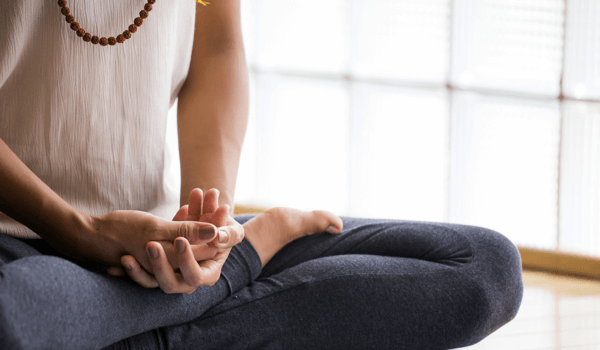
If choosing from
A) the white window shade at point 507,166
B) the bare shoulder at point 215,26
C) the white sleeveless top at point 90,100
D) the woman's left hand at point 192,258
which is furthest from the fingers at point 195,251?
the white window shade at point 507,166

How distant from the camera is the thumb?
82cm

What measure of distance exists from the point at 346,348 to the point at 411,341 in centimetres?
10

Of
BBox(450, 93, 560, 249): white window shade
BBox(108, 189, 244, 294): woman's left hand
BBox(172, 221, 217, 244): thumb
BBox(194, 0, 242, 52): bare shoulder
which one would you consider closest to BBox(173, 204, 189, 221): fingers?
BBox(108, 189, 244, 294): woman's left hand

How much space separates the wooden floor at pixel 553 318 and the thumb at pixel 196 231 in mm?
851

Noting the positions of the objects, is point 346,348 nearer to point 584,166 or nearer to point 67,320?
point 67,320

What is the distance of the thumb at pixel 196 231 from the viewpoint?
32.3 inches

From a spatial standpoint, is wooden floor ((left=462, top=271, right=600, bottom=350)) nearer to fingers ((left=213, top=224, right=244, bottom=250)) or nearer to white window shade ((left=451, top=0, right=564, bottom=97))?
white window shade ((left=451, top=0, right=564, bottom=97))

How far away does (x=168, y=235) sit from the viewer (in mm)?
830

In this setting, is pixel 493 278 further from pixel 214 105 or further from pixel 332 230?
pixel 214 105

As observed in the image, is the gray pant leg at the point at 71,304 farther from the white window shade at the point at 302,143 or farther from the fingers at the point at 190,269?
the white window shade at the point at 302,143

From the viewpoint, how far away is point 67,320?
741mm

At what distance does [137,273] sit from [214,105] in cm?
41

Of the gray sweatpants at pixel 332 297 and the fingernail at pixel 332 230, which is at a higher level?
the fingernail at pixel 332 230

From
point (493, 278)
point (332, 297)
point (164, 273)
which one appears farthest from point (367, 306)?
point (164, 273)
